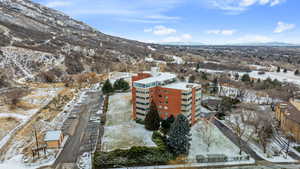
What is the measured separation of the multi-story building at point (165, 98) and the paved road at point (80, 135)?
995 cm

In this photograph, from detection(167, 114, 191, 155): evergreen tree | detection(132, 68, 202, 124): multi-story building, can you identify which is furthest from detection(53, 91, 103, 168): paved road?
detection(167, 114, 191, 155): evergreen tree

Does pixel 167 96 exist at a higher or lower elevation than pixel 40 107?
higher

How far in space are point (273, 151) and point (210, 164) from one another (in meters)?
11.7

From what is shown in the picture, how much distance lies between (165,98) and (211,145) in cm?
1166

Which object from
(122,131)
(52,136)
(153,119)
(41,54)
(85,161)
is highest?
(41,54)

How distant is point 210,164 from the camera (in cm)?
2433

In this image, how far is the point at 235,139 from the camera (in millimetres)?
31031

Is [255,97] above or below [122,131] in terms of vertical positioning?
above

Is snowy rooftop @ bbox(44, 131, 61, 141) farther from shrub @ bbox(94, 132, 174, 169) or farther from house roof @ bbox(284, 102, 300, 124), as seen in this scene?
house roof @ bbox(284, 102, 300, 124)

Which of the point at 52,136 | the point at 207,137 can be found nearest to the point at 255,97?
the point at 207,137

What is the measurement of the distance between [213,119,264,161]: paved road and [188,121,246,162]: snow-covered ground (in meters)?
0.98

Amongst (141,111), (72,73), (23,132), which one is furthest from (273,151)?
(72,73)

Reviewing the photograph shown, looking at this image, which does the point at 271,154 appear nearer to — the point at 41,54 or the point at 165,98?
the point at 165,98

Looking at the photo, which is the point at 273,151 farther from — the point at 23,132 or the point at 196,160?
the point at 23,132
